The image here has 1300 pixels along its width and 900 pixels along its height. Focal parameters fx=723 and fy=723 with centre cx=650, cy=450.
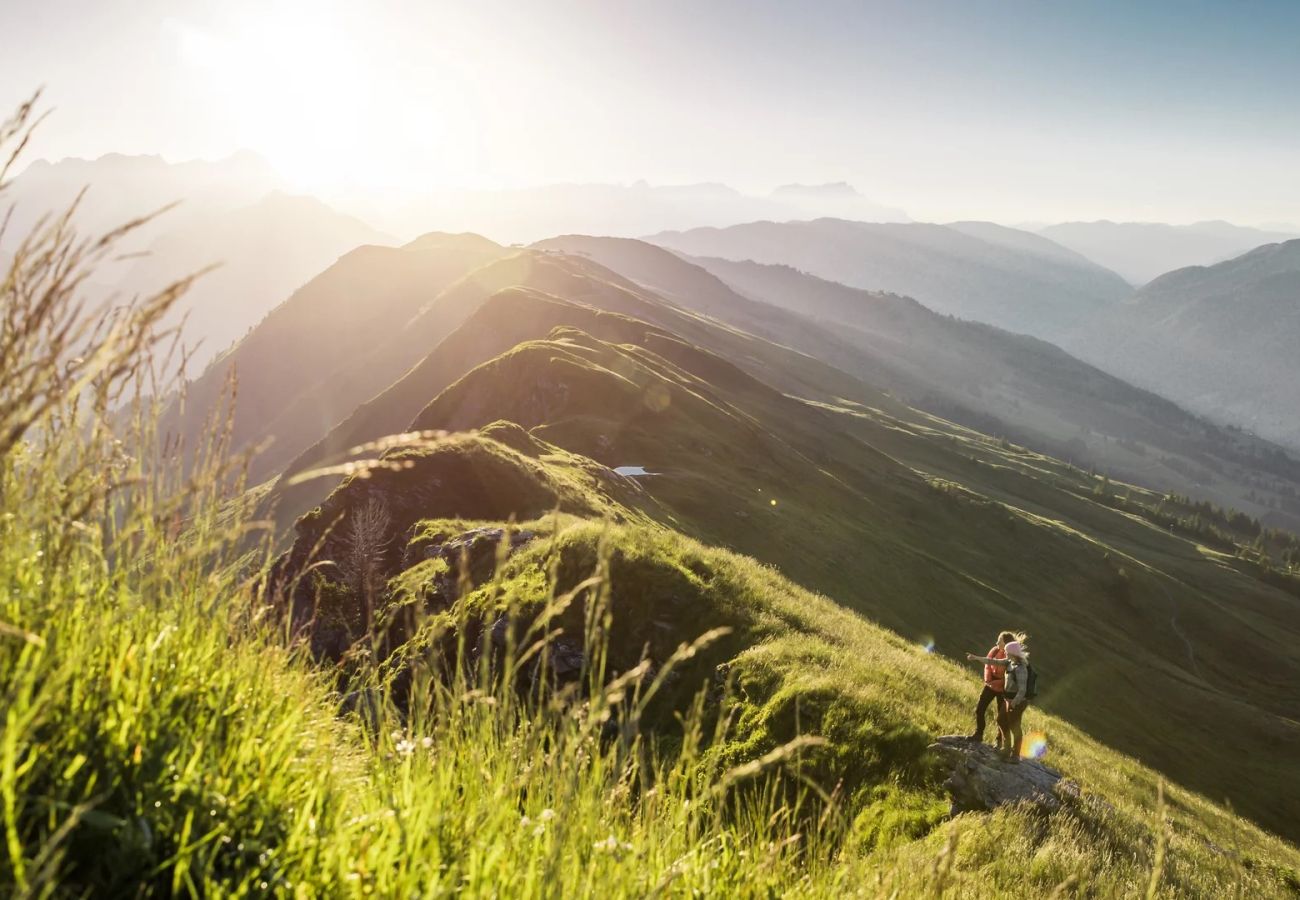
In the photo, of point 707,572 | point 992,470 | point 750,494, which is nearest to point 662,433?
point 750,494

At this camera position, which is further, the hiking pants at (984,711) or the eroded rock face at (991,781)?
the hiking pants at (984,711)

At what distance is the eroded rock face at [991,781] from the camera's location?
11.5m

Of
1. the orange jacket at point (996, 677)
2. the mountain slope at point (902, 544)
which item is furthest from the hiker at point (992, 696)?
the mountain slope at point (902, 544)

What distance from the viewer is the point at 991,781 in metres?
11.8

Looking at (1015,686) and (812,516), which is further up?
(1015,686)

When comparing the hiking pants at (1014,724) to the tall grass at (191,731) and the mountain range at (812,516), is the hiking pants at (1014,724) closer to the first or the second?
the tall grass at (191,731)

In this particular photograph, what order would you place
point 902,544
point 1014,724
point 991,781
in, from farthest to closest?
point 902,544
point 1014,724
point 991,781

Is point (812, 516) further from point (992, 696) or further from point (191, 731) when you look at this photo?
point (191, 731)

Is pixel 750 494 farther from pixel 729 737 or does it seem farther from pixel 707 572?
pixel 729 737

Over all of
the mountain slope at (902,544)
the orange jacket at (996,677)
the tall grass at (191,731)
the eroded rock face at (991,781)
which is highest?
the tall grass at (191,731)

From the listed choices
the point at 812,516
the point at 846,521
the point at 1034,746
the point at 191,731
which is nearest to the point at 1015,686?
the point at 1034,746

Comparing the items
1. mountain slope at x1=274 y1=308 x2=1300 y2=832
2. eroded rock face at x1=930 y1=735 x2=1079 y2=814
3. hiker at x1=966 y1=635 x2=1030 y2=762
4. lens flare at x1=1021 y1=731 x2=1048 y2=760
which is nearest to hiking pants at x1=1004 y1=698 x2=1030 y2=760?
hiker at x1=966 y1=635 x2=1030 y2=762

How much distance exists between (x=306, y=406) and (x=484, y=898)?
218502 mm

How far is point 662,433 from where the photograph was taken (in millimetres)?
64625
